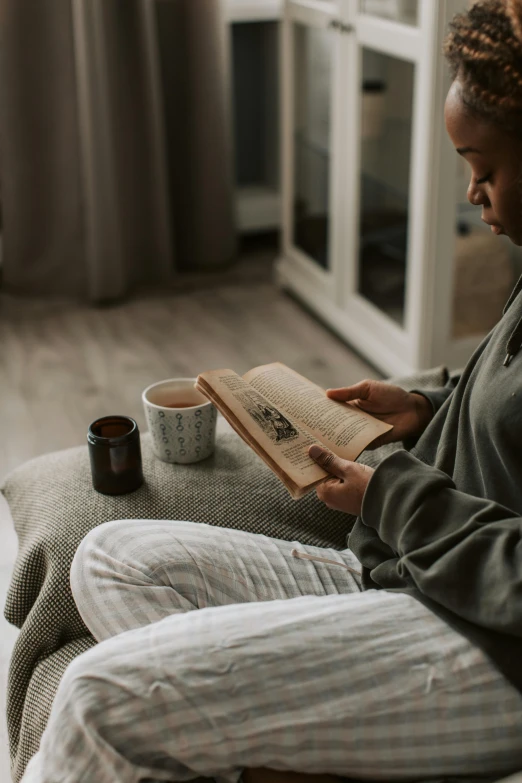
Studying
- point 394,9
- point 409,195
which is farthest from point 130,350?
point 394,9

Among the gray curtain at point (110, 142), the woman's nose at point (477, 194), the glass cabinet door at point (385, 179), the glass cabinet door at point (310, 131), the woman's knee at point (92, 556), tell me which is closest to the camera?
the woman's nose at point (477, 194)

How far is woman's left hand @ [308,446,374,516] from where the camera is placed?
3.28 feet

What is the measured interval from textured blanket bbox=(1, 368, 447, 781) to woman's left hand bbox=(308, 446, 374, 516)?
20 centimetres

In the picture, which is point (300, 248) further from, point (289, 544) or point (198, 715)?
point (198, 715)

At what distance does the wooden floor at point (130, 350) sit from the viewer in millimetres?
2266

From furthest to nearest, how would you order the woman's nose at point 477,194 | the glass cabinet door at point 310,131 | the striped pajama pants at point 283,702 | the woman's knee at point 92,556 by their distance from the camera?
the glass cabinet door at point 310,131, the woman's knee at point 92,556, the woman's nose at point 477,194, the striped pajama pants at point 283,702

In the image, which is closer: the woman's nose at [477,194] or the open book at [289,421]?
the woman's nose at [477,194]

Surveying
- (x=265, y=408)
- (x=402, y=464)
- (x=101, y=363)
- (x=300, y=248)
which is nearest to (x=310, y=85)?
(x=300, y=248)

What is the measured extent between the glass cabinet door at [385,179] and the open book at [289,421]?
1114mm

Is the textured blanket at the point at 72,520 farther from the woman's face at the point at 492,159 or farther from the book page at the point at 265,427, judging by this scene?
the woman's face at the point at 492,159

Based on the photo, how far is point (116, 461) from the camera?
1226 millimetres

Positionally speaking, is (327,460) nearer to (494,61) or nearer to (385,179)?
(494,61)

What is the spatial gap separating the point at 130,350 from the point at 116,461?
1.40 m

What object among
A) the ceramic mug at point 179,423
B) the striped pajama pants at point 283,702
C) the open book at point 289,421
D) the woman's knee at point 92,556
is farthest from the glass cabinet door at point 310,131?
the striped pajama pants at point 283,702
